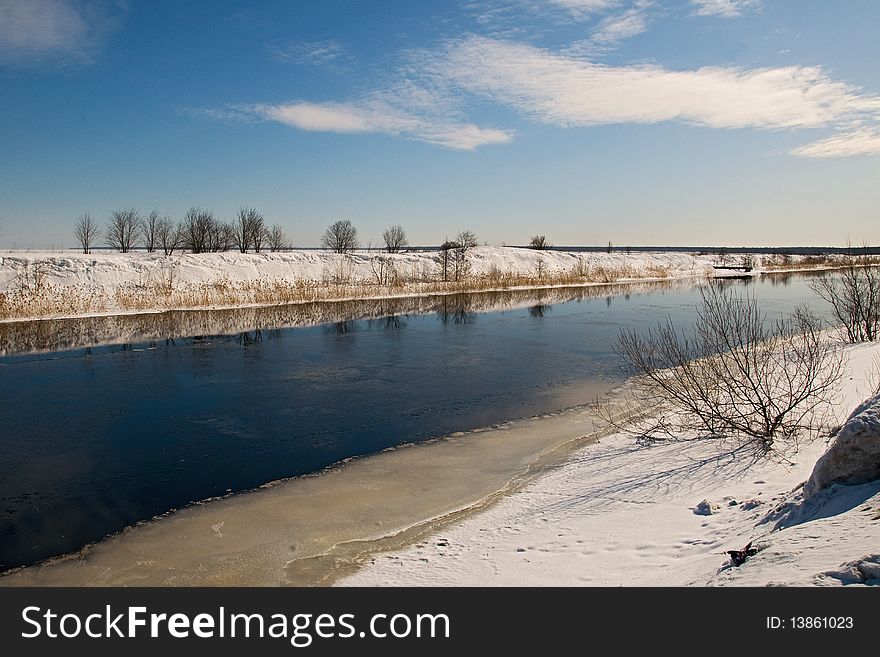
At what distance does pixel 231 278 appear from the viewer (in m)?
38.5

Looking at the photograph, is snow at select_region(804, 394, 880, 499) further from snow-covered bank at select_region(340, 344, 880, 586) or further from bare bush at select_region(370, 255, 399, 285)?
bare bush at select_region(370, 255, 399, 285)

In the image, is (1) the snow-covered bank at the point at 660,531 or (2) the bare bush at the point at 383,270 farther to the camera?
(2) the bare bush at the point at 383,270

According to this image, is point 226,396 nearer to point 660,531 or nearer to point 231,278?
point 660,531

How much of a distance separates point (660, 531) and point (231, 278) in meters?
37.0

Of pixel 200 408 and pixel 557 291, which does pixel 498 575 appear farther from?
pixel 557 291

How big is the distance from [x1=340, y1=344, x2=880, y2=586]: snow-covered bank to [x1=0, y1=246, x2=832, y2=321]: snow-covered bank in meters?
23.8

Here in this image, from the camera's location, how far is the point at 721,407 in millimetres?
8359

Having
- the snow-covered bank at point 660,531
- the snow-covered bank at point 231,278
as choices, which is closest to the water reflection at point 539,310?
the snow-covered bank at point 231,278

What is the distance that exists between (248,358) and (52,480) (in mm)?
8458

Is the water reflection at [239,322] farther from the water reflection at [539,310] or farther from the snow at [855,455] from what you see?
the snow at [855,455]

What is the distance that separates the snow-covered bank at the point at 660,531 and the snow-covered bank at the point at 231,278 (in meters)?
23.8

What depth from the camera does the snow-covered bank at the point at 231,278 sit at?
87.4ft
